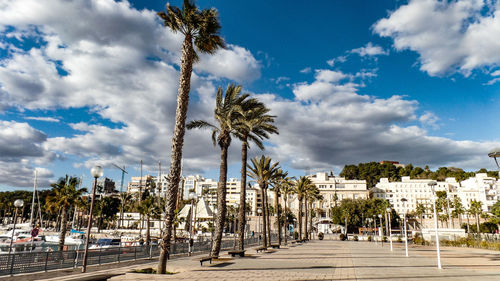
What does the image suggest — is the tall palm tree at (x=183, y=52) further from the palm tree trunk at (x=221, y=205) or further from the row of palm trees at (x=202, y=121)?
the palm tree trunk at (x=221, y=205)

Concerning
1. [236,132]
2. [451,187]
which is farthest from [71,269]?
[451,187]

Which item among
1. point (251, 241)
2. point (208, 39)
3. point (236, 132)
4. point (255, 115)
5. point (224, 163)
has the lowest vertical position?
point (251, 241)

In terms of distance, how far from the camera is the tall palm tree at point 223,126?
22.0 metres

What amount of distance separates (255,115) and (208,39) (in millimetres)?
9982

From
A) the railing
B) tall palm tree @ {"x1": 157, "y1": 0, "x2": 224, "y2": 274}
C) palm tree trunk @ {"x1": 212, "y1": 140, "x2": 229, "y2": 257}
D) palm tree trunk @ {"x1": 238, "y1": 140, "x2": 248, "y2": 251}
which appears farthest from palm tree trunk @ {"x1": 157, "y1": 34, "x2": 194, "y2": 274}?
palm tree trunk @ {"x1": 238, "y1": 140, "x2": 248, "y2": 251}

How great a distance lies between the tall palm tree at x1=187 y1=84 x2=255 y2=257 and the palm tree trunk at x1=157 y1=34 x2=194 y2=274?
22.4ft

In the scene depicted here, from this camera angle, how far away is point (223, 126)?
76.7ft

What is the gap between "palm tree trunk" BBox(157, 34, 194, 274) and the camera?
14031mm

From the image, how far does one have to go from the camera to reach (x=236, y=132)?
24.6m

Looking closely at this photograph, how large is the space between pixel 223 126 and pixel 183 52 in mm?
7986

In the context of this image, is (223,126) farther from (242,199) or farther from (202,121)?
(242,199)

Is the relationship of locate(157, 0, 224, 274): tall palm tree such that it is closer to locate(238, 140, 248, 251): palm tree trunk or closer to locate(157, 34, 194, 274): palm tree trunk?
locate(157, 34, 194, 274): palm tree trunk

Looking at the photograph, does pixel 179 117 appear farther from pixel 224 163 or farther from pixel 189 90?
pixel 224 163

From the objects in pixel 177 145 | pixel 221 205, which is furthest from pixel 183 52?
pixel 221 205
